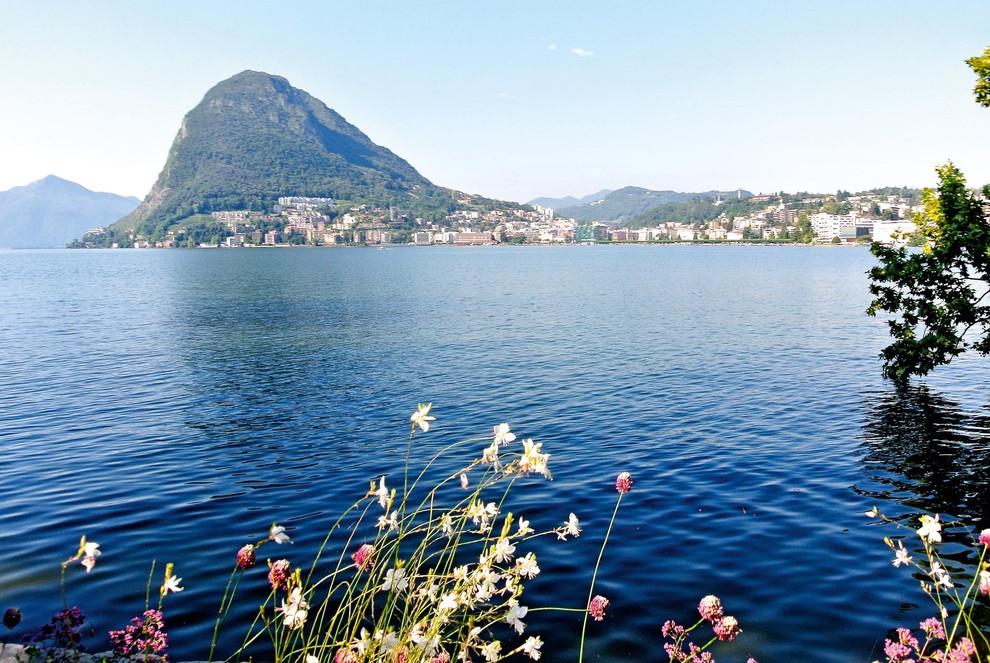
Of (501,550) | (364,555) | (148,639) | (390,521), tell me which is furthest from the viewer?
(148,639)

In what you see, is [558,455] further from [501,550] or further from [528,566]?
[501,550]

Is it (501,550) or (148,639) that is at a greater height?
(501,550)

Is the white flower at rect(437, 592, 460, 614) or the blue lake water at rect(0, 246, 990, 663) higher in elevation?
the white flower at rect(437, 592, 460, 614)

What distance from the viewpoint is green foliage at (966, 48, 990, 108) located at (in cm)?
2145

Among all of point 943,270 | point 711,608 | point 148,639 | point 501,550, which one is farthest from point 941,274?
point 148,639

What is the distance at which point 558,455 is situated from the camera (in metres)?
19.6

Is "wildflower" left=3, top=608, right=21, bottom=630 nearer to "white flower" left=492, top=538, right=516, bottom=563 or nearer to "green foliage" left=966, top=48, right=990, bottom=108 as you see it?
"white flower" left=492, top=538, right=516, bottom=563

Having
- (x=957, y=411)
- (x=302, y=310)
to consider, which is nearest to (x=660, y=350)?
(x=957, y=411)

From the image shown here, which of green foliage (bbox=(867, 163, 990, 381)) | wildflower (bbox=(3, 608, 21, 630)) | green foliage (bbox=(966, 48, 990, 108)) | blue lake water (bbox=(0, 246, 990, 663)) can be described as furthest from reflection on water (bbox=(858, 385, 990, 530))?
wildflower (bbox=(3, 608, 21, 630))

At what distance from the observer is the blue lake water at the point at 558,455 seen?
1145cm

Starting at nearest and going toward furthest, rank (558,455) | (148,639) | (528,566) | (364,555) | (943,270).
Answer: (528,566)
(364,555)
(148,639)
(558,455)
(943,270)

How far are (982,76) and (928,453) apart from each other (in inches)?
469

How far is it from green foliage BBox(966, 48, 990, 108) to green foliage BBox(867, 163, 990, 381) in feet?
9.83

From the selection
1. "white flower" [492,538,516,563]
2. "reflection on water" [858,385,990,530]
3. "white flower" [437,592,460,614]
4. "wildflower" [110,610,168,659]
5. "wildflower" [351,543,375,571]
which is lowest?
"reflection on water" [858,385,990,530]
